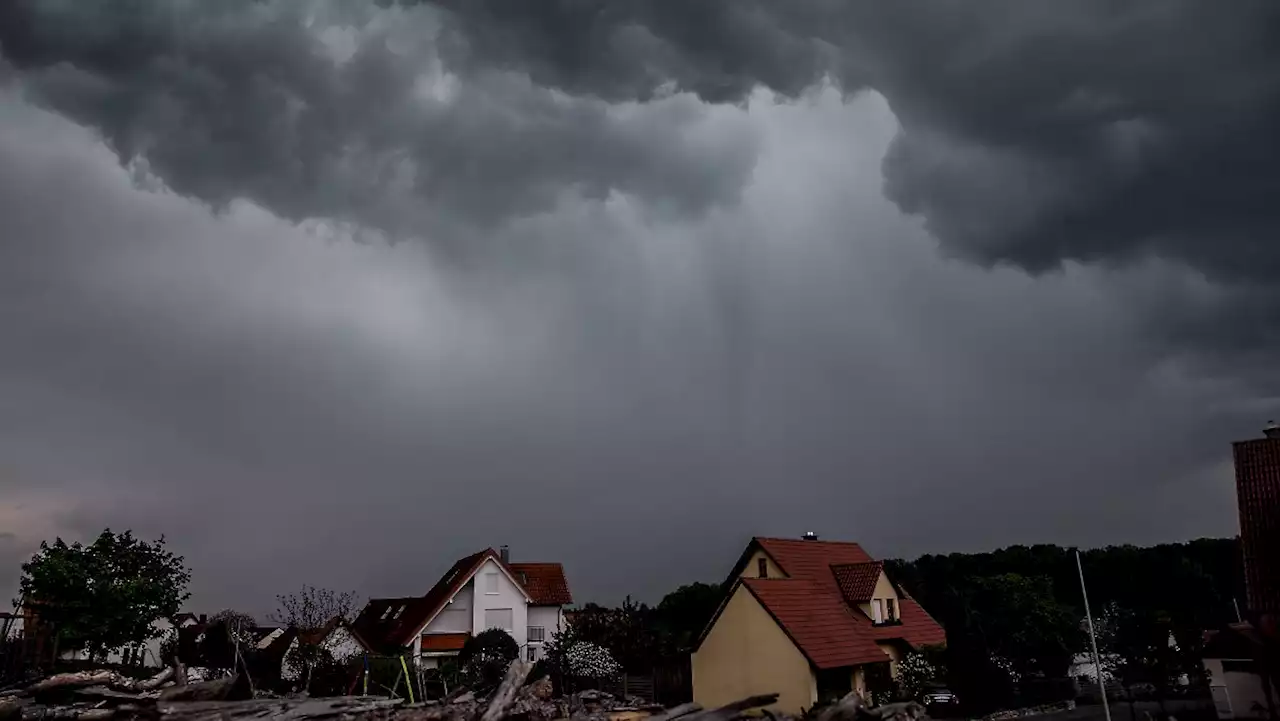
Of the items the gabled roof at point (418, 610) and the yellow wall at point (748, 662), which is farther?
the gabled roof at point (418, 610)

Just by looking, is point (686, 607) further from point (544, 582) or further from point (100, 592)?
point (100, 592)

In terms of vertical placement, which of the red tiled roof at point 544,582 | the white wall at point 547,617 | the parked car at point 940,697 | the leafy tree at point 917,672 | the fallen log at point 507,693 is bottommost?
the parked car at point 940,697

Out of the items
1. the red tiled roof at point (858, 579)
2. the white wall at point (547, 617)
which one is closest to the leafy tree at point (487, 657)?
the white wall at point (547, 617)

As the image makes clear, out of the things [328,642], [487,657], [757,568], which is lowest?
[487,657]

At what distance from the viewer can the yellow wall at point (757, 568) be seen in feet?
134

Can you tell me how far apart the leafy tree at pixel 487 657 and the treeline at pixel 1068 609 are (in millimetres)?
19502

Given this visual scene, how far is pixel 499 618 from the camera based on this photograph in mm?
53000

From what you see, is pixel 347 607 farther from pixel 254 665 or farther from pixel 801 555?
pixel 801 555

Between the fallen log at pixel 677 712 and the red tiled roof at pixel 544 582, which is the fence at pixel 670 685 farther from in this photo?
the fallen log at pixel 677 712

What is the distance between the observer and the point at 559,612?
5700 centimetres

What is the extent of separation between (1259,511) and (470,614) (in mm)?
40685

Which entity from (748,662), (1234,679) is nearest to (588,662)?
(748,662)

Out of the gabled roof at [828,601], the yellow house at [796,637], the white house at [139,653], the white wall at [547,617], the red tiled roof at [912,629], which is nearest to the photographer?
the yellow house at [796,637]

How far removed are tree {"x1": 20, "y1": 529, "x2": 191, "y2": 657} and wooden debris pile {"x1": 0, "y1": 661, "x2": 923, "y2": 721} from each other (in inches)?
660
